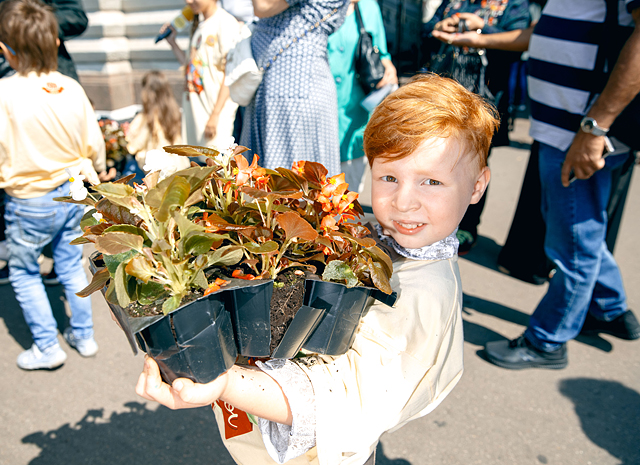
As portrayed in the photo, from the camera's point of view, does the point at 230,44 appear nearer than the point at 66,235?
No

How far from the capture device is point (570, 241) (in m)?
2.08

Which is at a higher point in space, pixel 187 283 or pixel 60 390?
pixel 187 283

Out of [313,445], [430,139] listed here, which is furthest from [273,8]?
[313,445]

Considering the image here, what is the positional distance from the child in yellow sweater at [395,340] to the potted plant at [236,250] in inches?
3.0

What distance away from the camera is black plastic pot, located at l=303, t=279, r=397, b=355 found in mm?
801

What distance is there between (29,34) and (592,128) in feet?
7.89

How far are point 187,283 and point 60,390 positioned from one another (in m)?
1.97

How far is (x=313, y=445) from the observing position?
929 millimetres

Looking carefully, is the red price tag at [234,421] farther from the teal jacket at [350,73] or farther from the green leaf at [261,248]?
the teal jacket at [350,73]

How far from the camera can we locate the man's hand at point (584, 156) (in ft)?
5.89

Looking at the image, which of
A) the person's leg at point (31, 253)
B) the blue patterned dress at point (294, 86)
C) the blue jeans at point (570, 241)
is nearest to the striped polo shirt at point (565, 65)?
the blue jeans at point (570, 241)

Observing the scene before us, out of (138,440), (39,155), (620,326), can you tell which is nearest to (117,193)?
(138,440)

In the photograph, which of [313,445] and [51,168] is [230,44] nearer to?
[51,168]

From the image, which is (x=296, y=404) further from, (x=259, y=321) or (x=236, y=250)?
(x=236, y=250)
